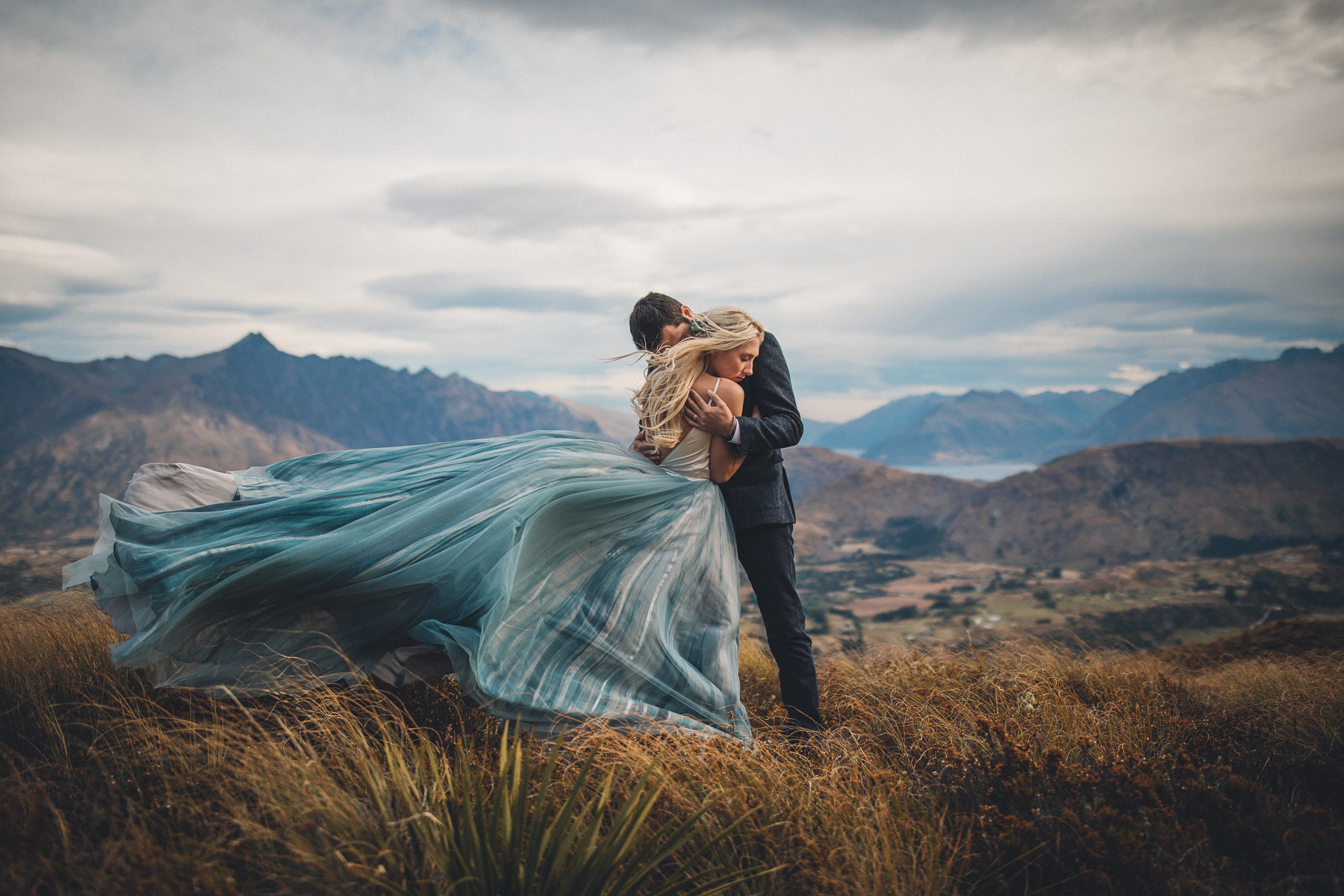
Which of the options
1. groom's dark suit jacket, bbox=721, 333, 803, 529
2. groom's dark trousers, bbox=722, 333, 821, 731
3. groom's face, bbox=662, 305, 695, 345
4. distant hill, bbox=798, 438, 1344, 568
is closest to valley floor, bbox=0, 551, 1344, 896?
groom's dark trousers, bbox=722, 333, 821, 731

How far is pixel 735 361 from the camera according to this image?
144 inches

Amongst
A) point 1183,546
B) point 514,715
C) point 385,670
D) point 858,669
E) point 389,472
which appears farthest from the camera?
point 1183,546

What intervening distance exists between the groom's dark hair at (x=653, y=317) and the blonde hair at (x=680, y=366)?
0.54 ft

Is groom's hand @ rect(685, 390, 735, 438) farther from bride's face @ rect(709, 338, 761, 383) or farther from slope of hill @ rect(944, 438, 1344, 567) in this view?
slope of hill @ rect(944, 438, 1344, 567)

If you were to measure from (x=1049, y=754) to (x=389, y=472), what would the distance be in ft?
12.5

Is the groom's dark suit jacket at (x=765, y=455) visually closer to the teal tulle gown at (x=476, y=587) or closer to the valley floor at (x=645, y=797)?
the teal tulle gown at (x=476, y=587)

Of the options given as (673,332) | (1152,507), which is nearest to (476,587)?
(673,332)

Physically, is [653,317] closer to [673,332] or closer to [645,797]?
[673,332]

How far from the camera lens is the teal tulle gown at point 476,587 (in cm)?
310

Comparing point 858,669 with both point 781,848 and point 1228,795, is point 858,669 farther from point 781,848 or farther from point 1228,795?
point 781,848

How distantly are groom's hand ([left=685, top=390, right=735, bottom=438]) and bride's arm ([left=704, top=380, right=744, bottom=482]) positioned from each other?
92 millimetres

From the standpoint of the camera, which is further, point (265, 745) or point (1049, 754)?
point (1049, 754)

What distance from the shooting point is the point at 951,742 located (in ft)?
12.0

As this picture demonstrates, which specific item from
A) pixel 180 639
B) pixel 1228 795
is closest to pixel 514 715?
pixel 180 639
